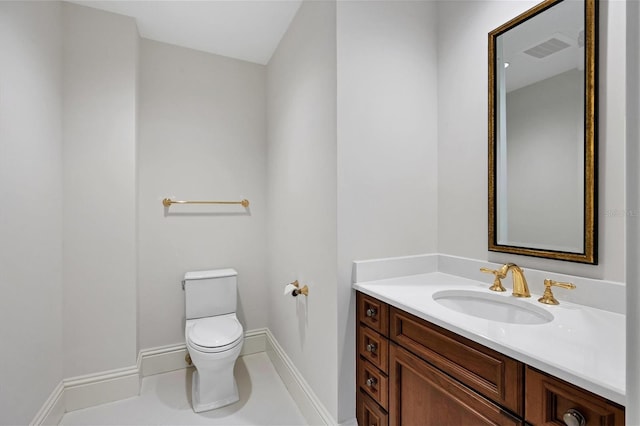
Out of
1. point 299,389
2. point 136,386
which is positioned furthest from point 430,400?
point 136,386

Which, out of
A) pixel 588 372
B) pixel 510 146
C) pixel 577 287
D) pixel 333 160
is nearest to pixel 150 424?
pixel 333 160

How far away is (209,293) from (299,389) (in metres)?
0.97

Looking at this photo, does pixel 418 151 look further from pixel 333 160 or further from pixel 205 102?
pixel 205 102

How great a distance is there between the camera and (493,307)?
131 cm

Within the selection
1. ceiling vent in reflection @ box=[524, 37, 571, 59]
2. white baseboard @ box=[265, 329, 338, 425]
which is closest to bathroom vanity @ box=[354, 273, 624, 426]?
white baseboard @ box=[265, 329, 338, 425]

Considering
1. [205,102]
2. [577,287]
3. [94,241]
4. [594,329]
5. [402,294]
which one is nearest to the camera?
[594,329]

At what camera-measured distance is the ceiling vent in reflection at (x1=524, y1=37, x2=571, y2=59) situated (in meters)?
1.21

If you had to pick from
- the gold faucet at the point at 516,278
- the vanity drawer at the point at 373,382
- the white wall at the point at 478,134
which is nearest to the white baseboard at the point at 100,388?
the vanity drawer at the point at 373,382

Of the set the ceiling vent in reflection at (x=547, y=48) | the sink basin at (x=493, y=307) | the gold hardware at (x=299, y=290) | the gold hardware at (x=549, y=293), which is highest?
the ceiling vent in reflection at (x=547, y=48)

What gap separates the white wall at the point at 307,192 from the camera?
5.11 feet

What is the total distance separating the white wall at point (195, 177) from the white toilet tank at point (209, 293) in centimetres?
17

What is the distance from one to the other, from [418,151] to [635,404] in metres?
1.46

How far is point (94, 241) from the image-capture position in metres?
1.97

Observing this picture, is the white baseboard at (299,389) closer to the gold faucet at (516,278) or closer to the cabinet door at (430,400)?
the cabinet door at (430,400)
